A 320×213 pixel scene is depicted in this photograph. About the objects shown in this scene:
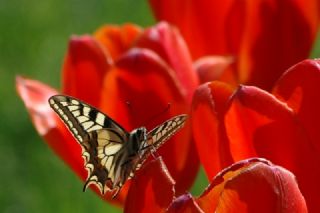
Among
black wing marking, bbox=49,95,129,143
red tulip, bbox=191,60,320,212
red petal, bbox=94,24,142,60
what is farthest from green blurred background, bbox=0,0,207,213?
red tulip, bbox=191,60,320,212

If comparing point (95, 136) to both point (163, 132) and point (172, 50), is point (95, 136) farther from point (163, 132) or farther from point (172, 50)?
point (172, 50)

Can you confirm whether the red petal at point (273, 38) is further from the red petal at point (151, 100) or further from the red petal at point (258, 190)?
the red petal at point (258, 190)

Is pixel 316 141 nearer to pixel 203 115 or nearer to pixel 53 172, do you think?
pixel 203 115

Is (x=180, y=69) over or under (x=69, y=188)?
over

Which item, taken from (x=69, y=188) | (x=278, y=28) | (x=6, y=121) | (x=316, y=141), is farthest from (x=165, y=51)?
(x=6, y=121)

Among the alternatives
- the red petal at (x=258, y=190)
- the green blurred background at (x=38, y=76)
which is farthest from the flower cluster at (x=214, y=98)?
the green blurred background at (x=38, y=76)
